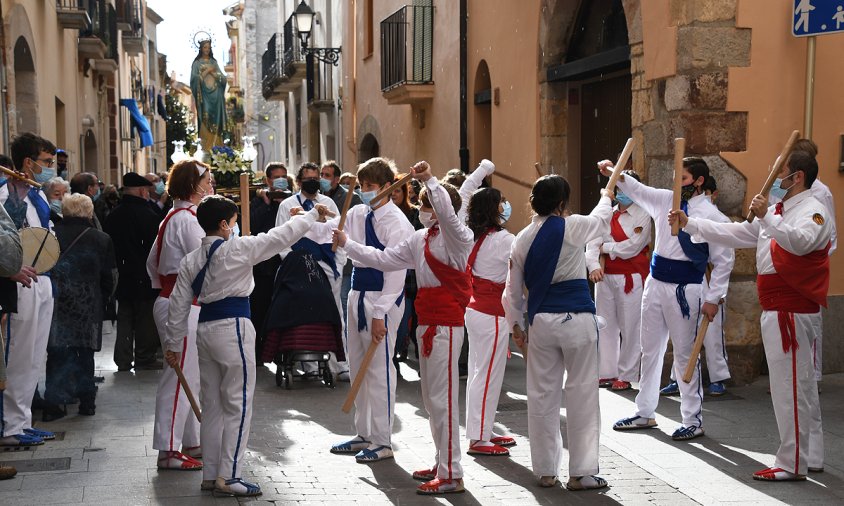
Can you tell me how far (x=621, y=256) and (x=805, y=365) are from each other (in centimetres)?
306

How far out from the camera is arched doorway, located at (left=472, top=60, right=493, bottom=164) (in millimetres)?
15445

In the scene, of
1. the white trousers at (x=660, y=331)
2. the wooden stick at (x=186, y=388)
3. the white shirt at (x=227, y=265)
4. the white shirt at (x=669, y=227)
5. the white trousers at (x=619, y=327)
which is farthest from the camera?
the white trousers at (x=619, y=327)

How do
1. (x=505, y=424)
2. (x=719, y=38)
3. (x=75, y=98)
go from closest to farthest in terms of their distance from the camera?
(x=505, y=424)
(x=719, y=38)
(x=75, y=98)

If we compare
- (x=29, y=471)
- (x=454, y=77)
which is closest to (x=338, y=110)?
(x=454, y=77)

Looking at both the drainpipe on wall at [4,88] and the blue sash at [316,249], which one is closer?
the blue sash at [316,249]

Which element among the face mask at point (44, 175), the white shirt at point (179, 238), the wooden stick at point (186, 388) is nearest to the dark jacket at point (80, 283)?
the face mask at point (44, 175)

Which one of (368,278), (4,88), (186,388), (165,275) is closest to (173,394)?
(186,388)

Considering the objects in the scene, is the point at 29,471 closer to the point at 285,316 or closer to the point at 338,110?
the point at 285,316

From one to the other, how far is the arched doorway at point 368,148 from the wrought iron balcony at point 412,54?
459cm

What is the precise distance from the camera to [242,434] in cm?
600

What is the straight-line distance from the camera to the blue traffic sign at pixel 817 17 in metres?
8.40

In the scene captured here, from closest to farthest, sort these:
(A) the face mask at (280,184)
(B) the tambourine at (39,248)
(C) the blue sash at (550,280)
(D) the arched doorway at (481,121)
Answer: (C) the blue sash at (550,280) → (B) the tambourine at (39,248) → (A) the face mask at (280,184) → (D) the arched doorway at (481,121)

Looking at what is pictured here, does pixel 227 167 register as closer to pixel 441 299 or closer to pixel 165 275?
pixel 165 275

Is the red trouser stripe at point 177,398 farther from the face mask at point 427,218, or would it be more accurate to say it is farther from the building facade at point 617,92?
the building facade at point 617,92
